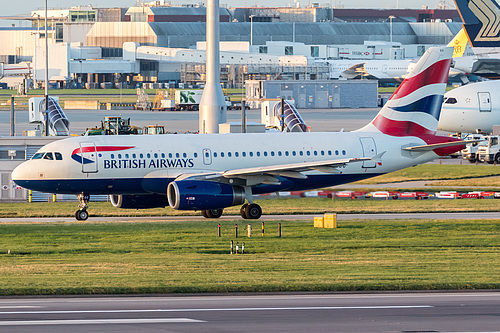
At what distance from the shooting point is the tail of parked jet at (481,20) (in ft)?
301

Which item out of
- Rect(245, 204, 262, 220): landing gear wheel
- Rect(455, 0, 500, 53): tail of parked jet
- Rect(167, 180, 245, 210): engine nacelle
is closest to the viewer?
Rect(167, 180, 245, 210): engine nacelle

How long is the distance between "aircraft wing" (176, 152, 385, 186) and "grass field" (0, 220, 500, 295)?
226 centimetres

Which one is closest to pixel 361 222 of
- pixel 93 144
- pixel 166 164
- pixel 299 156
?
pixel 299 156

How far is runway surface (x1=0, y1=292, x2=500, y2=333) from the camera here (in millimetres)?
20078

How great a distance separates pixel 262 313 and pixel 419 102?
27.9 m

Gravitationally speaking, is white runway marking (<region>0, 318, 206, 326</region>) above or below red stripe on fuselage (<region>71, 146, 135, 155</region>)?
below

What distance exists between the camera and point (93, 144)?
43.1 metres

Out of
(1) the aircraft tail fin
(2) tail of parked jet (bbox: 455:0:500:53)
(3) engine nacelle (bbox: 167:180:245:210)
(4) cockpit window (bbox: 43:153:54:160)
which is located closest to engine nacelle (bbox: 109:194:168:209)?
(3) engine nacelle (bbox: 167:180:245:210)

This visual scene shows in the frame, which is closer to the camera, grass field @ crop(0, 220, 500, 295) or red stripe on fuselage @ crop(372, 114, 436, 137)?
grass field @ crop(0, 220, 500, 295)

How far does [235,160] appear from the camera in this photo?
44.2 metres

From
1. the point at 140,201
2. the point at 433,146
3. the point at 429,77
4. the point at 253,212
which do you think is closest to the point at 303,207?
the point at 253,212

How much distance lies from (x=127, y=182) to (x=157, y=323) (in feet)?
74.6

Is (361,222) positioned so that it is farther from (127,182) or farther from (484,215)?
(127,182)

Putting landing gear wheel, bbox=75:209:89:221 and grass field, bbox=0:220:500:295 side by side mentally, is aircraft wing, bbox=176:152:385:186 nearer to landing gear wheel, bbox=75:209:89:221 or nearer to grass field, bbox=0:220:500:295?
grass field, bbox=0:220:500:295
